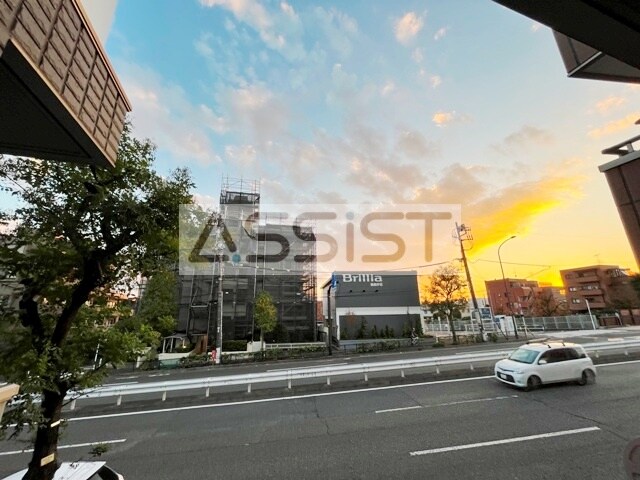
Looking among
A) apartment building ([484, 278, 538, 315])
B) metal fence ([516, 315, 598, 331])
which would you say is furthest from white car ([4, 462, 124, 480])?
apartment building ([484, 278, 538, 315])

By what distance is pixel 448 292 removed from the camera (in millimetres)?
28703

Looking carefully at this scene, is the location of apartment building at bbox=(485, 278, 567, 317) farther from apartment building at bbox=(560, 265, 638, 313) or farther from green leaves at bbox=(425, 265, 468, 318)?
green leaves at bbox=(425, 265, 468, 318)

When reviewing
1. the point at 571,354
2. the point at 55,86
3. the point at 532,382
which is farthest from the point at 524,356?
the point at 55,86

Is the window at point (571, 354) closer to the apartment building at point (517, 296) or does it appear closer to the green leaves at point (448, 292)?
the green leaves at point (448, 292)

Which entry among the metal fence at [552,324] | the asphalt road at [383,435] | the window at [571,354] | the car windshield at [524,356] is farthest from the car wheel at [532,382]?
the metal fence at [552,324]

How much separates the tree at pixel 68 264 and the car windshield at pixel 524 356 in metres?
12.6

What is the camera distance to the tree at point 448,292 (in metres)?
28.3

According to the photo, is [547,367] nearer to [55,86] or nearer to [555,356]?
[555,356]

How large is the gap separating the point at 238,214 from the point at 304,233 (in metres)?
9.06

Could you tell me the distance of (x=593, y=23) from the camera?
1610mm

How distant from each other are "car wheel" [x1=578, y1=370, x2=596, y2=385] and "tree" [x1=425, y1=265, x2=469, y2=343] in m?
17.6

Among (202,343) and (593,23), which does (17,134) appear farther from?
(202,343)

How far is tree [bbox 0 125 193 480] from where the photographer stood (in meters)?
3.96

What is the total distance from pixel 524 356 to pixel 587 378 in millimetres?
2479
